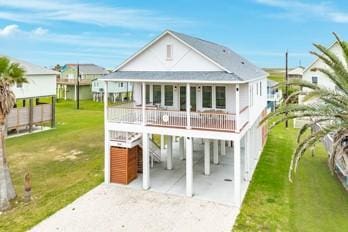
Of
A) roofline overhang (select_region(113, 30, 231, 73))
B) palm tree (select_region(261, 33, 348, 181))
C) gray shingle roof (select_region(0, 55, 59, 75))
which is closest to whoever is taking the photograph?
palm tree (select_region(261, 33, 348, 181))

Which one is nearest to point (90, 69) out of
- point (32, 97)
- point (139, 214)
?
point (32, 97)

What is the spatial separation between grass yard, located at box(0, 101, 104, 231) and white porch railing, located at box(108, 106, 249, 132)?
3.98 m

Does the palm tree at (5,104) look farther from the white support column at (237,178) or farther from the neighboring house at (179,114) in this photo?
the white support column at (237,178)

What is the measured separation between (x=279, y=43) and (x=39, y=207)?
118 feet

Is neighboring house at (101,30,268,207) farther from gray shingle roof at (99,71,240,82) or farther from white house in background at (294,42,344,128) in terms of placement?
white house in background at (294,42,344,128)

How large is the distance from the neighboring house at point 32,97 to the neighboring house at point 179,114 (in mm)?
15508

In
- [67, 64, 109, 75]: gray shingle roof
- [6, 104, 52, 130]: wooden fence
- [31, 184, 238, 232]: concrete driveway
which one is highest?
[67, 64, 109, 75]: gray shingle roof

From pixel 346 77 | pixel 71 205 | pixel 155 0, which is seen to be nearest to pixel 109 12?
pixel 155 0

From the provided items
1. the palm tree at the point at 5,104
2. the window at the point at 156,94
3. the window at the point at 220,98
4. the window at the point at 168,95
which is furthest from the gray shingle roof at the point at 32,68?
the window at the point at 220,98

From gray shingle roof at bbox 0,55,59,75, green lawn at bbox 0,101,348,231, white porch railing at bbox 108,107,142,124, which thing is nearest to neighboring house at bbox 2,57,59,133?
gray shingle roof at bbox 0,55,59,75

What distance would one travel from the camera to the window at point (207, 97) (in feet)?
59.3

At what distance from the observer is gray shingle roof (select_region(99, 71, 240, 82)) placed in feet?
49.2

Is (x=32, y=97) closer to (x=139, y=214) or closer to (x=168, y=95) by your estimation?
(x=168, y=95)

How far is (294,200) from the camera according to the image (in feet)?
51.1
